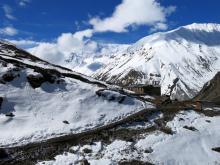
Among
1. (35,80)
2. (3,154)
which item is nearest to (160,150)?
(3,154)

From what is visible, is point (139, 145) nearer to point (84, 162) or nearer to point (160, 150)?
point (160, 150)

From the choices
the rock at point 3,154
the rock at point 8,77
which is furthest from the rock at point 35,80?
the rock at point 3,154

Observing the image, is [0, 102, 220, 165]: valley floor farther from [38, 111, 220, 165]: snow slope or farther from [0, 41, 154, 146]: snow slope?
[0, 41, 154, 146]: snow slope

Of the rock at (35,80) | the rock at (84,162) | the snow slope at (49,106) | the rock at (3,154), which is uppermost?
the rock at (35,80)

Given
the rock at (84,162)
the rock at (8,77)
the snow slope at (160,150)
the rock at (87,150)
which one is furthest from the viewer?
the rock at (8,77)

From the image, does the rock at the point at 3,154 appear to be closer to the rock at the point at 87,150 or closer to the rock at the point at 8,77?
the rock at the point at 87,150

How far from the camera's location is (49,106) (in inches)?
2156

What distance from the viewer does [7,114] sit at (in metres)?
50.0

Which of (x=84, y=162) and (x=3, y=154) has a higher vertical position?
(x=3, y=154)

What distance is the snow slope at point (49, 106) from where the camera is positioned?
46.9m

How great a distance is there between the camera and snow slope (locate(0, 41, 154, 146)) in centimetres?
4691

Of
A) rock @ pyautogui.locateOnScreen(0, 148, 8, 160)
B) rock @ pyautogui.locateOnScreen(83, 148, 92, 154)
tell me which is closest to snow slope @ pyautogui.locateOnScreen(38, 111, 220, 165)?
Answer: rock @ pyautogui.locateOnScreen(83, 148, 92, 154)

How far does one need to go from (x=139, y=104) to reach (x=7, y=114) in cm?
2257

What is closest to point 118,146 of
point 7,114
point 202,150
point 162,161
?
point 162,161
